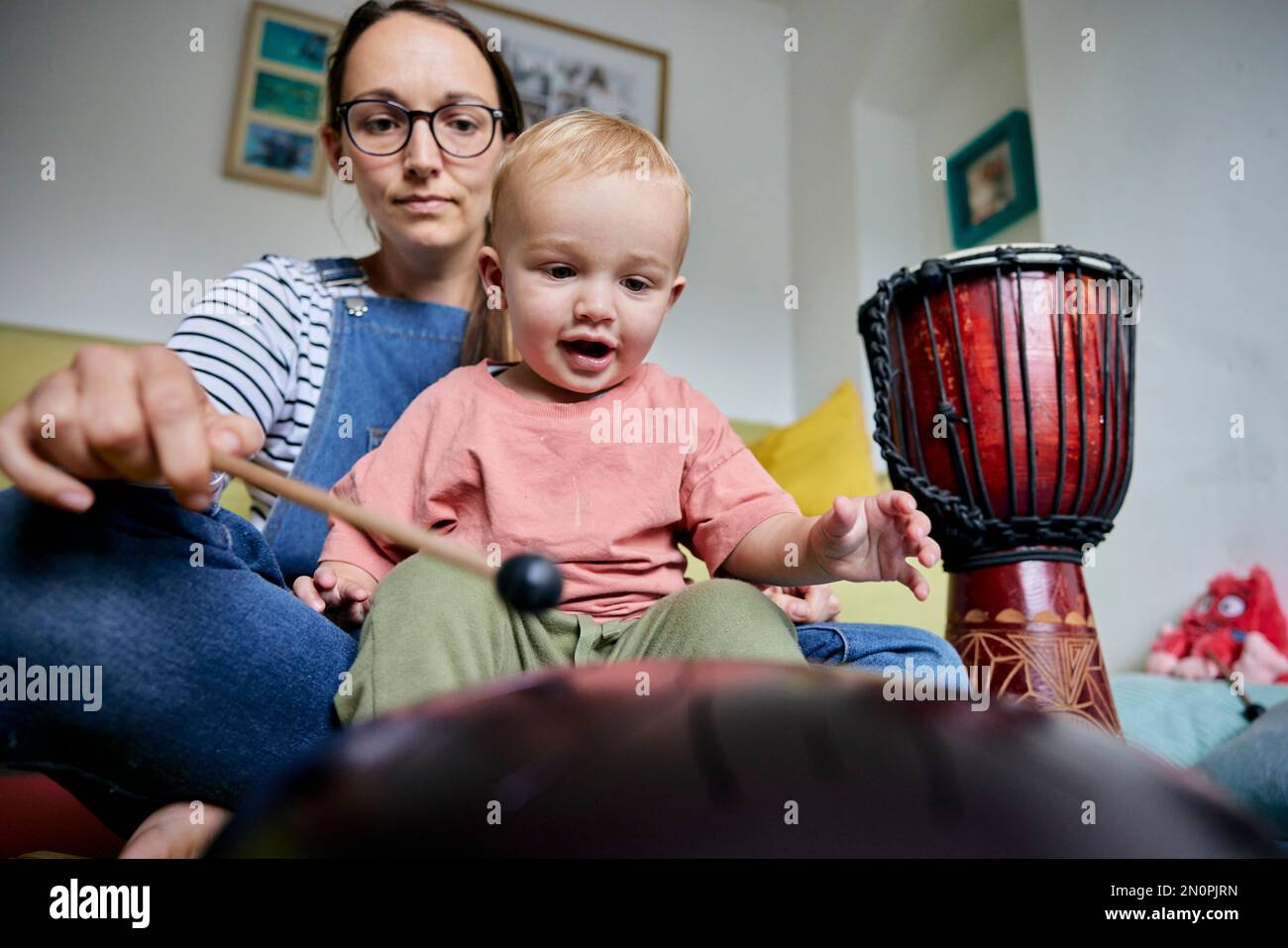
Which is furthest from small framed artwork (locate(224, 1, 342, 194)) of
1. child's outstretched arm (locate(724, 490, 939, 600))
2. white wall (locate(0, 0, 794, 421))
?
child's outstretched arm (locate(724, 490, 939, 600))

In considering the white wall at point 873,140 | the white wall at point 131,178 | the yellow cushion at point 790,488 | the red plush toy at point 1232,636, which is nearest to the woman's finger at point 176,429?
the yellow cushion at point 790,488

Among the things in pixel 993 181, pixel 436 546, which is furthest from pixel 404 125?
pixel 993 181

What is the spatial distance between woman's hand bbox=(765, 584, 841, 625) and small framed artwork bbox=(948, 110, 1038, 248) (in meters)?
1.94

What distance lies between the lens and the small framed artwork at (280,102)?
8.53 ft

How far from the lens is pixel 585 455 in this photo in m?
0.78

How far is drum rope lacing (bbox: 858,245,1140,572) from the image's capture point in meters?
1.08

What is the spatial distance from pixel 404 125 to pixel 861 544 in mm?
792

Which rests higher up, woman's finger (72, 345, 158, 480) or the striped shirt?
the striped shirt

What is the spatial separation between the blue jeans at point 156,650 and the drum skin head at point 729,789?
302 mm

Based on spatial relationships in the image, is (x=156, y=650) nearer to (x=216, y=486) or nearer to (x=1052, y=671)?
(x=216, y=486)

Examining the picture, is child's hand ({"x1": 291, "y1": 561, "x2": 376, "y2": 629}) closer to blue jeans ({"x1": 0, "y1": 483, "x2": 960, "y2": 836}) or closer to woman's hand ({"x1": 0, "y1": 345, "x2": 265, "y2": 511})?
blue jeans ({"x1": 0, "y1": 483, "x2": 960, "y2": 836})

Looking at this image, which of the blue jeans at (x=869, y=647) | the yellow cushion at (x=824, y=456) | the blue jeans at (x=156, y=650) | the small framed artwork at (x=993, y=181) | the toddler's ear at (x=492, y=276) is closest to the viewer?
the blue jeans at (x=156, y=650)

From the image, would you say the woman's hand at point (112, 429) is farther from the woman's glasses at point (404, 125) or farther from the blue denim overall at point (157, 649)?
the woman's glasses at point (404, 125)

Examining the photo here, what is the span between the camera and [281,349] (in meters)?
0.98
